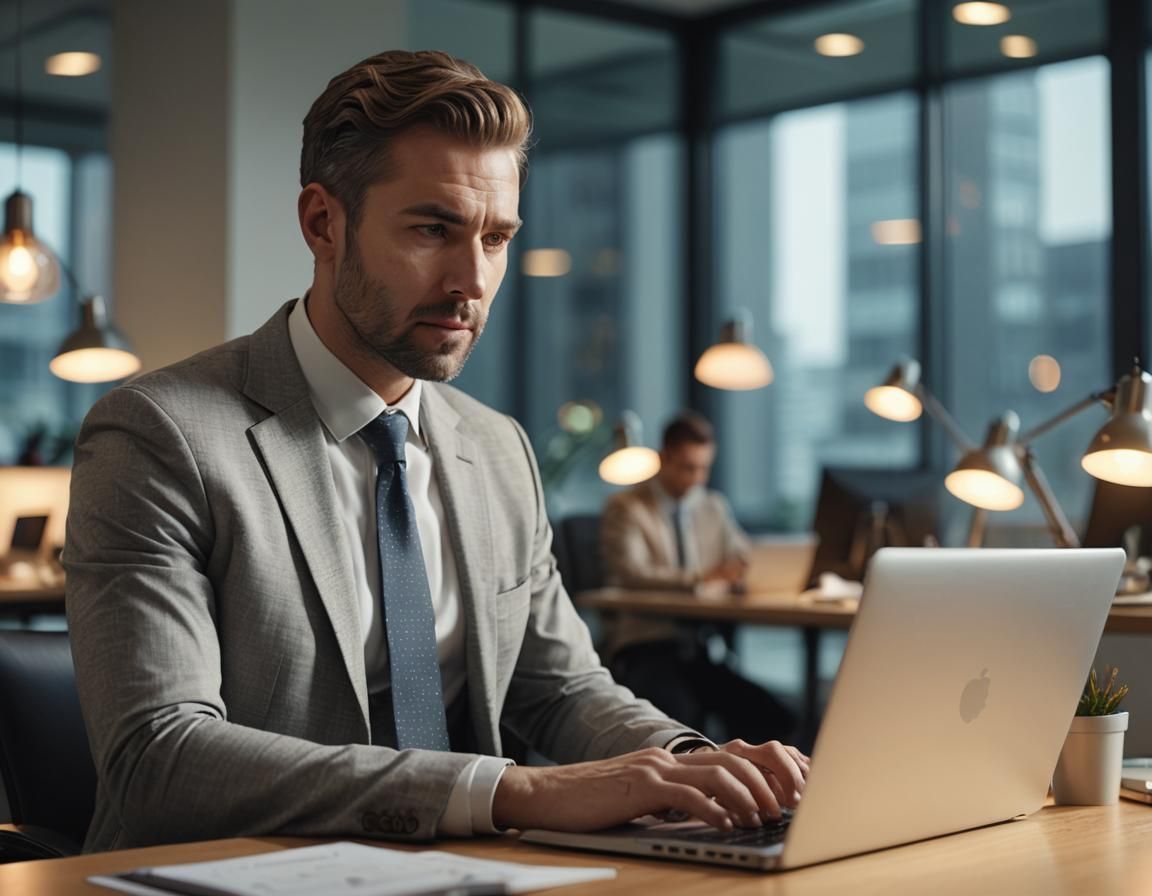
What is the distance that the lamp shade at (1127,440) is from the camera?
225cm

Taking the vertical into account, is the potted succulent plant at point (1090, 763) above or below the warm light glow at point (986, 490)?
below

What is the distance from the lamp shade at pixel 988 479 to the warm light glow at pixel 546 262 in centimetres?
414

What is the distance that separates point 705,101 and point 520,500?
6.35 metres

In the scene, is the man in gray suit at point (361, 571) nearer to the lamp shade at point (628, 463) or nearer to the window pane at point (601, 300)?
the lamp shade at point (628, 463)

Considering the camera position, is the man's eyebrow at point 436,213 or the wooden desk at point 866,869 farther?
the man's eyebrow at point 436,213

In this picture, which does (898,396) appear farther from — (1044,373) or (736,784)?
(736,784)

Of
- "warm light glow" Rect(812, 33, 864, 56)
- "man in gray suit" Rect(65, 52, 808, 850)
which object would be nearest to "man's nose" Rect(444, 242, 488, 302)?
"man in gray suit" Rect(65, 52, 808, 850)

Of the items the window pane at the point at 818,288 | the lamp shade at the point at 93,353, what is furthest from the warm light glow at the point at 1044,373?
the lamp shade at the point at 93,353

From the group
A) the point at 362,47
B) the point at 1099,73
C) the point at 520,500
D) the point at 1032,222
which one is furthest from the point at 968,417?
the point at 520,500

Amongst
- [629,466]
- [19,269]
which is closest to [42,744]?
[629,466]

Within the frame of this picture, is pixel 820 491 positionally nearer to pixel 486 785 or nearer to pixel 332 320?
pixel 332 320

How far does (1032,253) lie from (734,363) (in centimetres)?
193

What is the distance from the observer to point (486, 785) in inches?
52.9

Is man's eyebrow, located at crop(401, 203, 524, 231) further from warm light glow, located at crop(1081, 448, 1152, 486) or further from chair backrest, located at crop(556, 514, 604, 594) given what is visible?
chair backrest, located at crop(556, 514, 604, 594)
